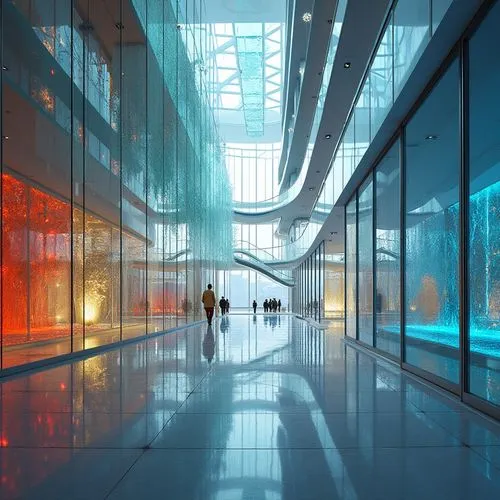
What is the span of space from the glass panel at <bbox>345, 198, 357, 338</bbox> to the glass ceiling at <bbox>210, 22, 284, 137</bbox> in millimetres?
18756

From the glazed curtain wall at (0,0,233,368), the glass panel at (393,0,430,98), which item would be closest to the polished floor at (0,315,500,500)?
the glazed curtain wall at (0,0,233,368)

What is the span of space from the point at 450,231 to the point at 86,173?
6.70 meters

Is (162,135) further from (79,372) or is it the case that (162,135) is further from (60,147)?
(79,372)

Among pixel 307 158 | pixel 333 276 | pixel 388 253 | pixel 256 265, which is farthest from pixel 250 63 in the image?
pixel 388 253

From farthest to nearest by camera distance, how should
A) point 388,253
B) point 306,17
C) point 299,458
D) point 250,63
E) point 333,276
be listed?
point 250,63
point 333,276
point 306,17
point 388,253
point 299,458

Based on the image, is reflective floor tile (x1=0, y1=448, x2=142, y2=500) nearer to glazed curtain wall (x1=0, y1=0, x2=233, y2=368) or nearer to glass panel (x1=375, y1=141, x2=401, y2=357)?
glazed curtain wall (x1=0, y1=0, x2=233, y2=368)

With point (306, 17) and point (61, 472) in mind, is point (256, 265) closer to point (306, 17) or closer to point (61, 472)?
point (306, 17)

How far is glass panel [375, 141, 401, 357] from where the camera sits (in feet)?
28.1

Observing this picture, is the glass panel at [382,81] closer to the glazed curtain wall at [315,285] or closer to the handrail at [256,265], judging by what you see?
the glazed curtain wall at [315,285]

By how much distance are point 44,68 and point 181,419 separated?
6.37m

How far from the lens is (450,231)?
5.85 m

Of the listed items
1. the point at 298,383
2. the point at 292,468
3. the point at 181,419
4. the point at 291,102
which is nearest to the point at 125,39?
the point at 298,383

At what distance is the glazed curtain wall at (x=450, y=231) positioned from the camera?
4691 mm

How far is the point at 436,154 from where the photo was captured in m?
6.64
